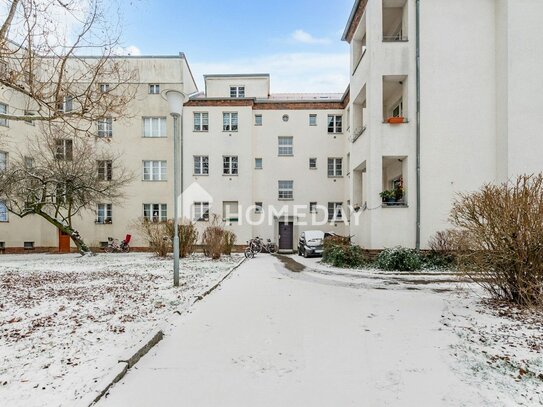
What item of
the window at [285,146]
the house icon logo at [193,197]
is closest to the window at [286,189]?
the window at [285,146]

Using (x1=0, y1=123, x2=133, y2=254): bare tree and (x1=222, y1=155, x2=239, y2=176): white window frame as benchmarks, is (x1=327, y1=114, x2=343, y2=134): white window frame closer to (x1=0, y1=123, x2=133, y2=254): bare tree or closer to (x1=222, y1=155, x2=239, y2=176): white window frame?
(x1=222, y1=155, x2=239, y2=176): white window frame

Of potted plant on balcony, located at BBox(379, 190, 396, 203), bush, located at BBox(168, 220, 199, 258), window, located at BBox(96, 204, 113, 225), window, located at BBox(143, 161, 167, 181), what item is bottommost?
bush, located at BBox(168, 220, 199, 258)

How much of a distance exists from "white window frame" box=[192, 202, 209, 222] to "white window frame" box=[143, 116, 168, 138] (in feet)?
19.6

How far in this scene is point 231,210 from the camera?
2777 cm

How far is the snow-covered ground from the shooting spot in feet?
11.4

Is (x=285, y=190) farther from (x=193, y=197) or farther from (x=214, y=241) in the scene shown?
(x=214, y=241)

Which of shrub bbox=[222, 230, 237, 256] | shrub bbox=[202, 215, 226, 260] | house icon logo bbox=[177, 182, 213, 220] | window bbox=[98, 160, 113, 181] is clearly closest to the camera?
shrub bbox=[202, 215, 226, 260]

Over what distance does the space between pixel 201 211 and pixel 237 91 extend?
10.5m

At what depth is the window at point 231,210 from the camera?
27.7 meters

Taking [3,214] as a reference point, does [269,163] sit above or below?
above

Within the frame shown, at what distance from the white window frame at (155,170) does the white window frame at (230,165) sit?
446cm

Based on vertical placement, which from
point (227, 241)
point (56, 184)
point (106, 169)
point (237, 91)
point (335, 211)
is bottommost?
point (227, 241)

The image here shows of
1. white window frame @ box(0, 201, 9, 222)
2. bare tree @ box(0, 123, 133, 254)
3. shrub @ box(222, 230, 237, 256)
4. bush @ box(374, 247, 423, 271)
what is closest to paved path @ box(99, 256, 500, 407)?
bush @ box(374, 247, 423, 271)

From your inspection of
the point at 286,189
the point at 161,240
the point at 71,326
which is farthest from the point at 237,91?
the point at 71,326
